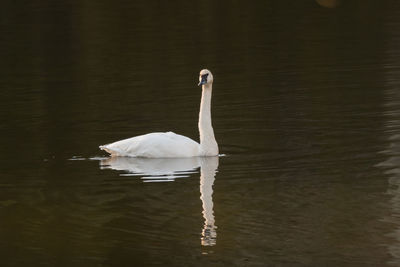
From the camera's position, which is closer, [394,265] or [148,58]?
[394,265]

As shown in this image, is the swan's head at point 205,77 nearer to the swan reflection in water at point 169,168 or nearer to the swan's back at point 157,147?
the swan's back at point 157,147

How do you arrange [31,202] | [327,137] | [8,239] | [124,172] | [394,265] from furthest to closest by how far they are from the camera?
[327,137]
[124,172]
[31,202]
[8,239]
[394,265]

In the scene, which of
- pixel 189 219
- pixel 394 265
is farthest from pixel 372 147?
pixel 394 265

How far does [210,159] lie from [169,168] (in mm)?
690

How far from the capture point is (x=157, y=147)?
50.9 feet

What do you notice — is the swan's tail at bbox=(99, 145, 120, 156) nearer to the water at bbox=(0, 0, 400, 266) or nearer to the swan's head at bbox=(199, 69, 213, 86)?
the water at bbox=(0, 0, 400, 266)

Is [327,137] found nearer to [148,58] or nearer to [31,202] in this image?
[31,202]

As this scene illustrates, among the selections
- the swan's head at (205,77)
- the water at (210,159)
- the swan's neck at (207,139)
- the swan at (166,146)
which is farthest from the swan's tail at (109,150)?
the swan's head at (205,77)

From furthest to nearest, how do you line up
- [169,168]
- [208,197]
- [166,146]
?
[166,146] → [169,168] → [208,197]

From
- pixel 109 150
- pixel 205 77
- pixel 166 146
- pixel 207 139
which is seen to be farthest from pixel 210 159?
pixel 109 150

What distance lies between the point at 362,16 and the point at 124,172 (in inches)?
885

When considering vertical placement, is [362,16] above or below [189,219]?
above

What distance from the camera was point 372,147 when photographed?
51.0 feet

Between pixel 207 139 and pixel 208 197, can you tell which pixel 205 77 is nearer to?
pixel 207 139
